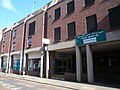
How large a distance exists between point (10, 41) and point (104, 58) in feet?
73.4

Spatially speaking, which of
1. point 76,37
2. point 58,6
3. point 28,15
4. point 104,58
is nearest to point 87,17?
point 76,37

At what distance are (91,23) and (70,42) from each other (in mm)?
3694

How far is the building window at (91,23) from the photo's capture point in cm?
1845

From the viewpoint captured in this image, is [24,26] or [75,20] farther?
[24,26]

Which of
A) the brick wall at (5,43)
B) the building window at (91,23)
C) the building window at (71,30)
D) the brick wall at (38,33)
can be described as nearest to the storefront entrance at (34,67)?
the brick wall at (38,33)

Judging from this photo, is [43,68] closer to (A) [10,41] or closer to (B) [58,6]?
(B) [58,6]

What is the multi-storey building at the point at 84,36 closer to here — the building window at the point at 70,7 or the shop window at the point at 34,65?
the building window at the point at 70,7

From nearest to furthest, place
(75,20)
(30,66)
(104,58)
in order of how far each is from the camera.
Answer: (75,20) < (104,58) < (30,66)

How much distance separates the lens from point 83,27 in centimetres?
1958

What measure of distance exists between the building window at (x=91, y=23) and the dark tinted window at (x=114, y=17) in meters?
2.04

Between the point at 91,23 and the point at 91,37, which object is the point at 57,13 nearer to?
the point at 91,23

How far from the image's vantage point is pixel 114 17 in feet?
54.5

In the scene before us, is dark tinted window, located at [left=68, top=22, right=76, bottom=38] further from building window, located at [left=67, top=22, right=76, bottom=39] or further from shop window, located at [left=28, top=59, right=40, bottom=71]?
shop window, located at [left=28, top=59, right=40, bottom=71]

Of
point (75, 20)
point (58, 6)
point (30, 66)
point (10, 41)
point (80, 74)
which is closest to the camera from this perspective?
point (80, 74)
